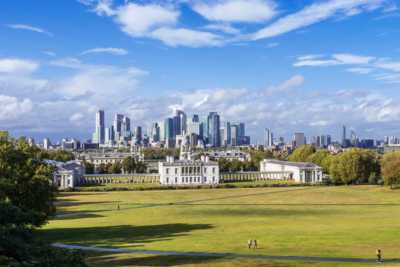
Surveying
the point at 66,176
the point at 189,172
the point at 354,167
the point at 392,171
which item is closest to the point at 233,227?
the point at 392,171

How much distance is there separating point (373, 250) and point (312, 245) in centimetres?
471

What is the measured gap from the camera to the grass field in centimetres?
4053

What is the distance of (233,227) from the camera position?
56.9 m

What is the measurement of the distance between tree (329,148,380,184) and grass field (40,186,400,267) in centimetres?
3819

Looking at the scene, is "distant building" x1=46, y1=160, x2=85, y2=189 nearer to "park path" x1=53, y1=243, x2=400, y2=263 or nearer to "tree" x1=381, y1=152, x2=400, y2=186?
"tree" x1=381, y1=152, x2=400, y2=186

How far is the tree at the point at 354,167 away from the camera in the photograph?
135750mm

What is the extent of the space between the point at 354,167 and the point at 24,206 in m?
105

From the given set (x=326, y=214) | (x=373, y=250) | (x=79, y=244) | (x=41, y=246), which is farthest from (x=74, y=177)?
(x=41, y=246)

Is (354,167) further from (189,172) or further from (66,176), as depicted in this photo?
(66,176)

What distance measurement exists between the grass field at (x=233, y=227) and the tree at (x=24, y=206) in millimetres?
4314

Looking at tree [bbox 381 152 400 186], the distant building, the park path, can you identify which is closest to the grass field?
the park path

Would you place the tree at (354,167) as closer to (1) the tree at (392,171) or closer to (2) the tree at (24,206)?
(1) the tree at (392,171)

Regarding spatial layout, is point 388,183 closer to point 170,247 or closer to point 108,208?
point 108,208

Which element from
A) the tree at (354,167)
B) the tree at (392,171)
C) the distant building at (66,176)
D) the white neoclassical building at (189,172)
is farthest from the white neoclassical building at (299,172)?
the distant building at (66,176)
